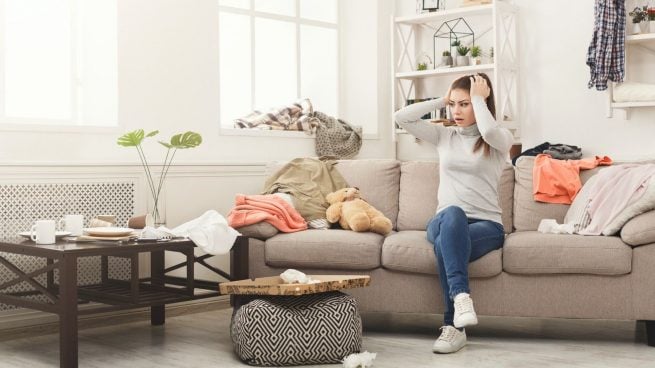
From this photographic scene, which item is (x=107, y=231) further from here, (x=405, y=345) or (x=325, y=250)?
(x=405, y=345)

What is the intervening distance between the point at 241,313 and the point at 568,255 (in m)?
1.35

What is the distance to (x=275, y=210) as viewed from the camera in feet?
13.4

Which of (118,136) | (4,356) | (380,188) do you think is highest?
(118,136)

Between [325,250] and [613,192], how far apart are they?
128 cm

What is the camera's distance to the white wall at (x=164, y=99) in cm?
418

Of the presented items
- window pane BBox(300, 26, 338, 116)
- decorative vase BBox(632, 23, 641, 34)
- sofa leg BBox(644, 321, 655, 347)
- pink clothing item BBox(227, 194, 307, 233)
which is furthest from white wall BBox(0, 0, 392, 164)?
sofa leg BBox(644, 321, 655, 347)

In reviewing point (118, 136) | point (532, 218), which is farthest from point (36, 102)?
point (532, 218)

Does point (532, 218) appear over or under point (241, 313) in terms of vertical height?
over

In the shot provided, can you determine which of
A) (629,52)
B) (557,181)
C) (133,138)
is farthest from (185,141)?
(629,52)

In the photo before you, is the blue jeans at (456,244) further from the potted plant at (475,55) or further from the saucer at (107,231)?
the potted plant at (475,55)

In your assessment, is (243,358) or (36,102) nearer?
(243,358)

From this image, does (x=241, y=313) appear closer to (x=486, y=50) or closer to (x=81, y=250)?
(x=81, y=250)

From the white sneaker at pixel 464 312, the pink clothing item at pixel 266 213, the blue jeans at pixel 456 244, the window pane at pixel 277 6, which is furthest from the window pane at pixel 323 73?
the white sneaker at pixel 464 312

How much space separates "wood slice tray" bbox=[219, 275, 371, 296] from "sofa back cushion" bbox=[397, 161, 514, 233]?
0.91 meters
